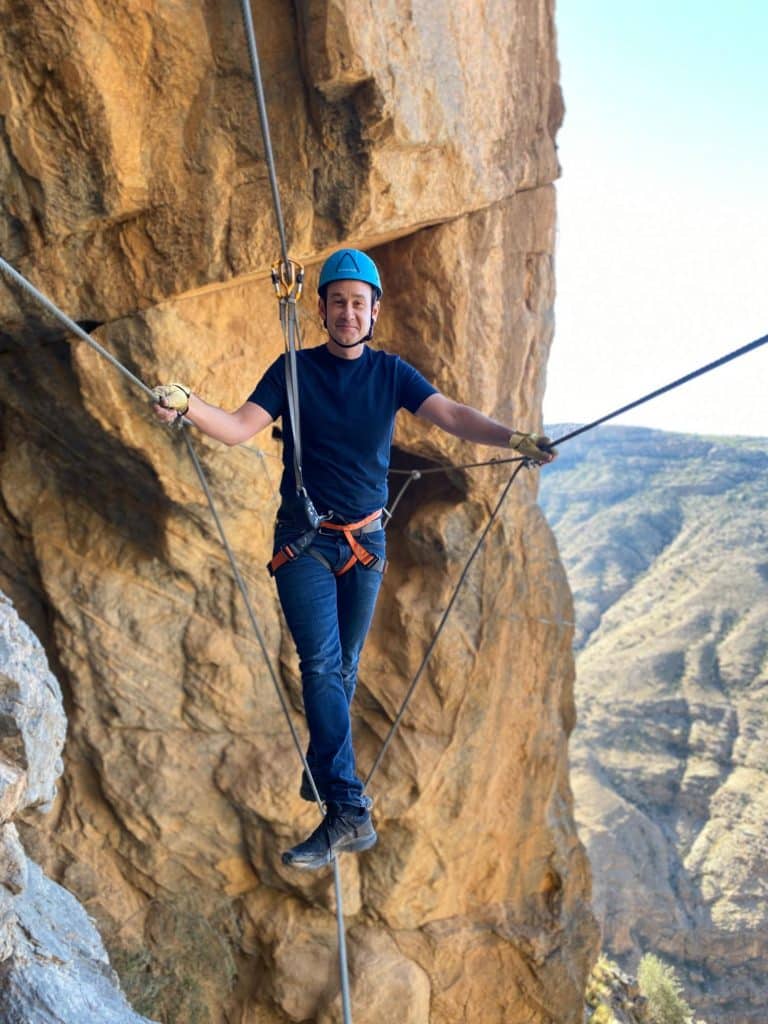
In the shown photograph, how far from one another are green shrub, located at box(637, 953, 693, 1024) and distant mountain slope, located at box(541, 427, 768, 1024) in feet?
3.42

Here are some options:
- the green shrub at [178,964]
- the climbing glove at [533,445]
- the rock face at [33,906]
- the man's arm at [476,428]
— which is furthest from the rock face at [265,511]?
the rock face at [33,906]

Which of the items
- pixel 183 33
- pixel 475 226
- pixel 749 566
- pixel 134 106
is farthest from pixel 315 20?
pixel 749 566

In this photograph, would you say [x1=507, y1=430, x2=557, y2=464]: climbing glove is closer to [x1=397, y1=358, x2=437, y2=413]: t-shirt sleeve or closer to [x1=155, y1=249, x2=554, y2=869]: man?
[x1=155, y1=249, x2=554, y2=869]: man

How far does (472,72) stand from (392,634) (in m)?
4.85

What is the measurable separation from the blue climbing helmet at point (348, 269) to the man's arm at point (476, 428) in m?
0.62

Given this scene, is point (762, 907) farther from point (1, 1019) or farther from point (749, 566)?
point (1, 1019)

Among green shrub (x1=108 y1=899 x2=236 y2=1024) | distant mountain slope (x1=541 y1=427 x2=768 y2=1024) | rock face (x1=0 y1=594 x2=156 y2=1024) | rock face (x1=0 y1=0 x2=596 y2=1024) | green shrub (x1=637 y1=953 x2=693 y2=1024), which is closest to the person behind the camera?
rock face (x1=0 y1=594 x2=156 y2=1024)

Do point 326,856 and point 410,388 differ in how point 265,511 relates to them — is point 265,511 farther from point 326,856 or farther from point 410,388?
point 326,856

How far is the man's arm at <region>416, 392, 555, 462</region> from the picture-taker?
13.2 ft

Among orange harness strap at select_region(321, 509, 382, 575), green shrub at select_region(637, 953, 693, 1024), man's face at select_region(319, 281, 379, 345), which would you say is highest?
man's face at select_region(319, 281, 379, 345)

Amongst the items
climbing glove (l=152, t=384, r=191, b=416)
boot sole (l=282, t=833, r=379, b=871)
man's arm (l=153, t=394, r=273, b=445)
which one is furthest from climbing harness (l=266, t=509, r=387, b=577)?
boot sole (l=282, t=833, r=379, b=871)

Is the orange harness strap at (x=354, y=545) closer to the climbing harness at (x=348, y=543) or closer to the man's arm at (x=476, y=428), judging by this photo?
the climbing harness at (x=348, y=543)

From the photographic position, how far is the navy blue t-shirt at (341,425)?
3951 millimetres

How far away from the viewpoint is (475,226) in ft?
24.1
